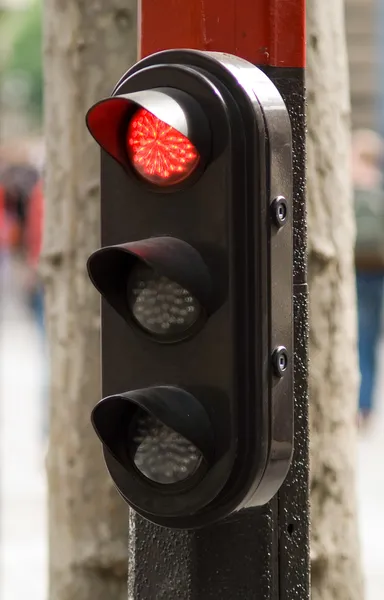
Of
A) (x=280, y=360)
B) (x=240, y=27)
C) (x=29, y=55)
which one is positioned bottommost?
(x=280, y=360)

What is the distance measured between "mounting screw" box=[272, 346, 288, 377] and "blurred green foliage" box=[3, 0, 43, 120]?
5929cm

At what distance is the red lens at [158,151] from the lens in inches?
83.1

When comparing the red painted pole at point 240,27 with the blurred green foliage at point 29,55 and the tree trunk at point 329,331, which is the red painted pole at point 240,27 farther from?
the blurred green foliage at point 29,55

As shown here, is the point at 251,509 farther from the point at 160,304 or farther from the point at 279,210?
the point at 279,210

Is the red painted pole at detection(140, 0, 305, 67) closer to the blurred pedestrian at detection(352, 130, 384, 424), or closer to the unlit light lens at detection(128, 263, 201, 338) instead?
the unlit light lens at detection(128, 263, 201, 338)

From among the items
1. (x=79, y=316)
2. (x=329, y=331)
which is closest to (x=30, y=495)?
(x=79, y=316)

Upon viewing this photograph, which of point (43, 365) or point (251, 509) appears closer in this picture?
point (251, 509)

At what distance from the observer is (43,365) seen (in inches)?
334

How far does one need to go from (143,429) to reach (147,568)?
0.90 feet

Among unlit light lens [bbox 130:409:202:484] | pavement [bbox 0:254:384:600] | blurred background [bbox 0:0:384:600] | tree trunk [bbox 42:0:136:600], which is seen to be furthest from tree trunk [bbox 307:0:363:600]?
pavement [bbox 0:254:384:600]

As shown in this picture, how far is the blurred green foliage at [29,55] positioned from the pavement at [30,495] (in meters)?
48.0

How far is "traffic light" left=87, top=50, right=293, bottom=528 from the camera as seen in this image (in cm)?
206

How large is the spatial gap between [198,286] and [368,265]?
785cm

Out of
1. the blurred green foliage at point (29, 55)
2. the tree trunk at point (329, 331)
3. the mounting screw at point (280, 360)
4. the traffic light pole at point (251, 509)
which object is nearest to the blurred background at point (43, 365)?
the tree trunk at point (329, 331)
